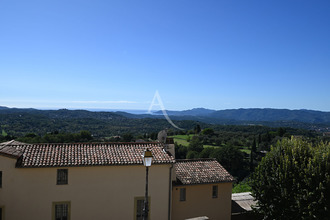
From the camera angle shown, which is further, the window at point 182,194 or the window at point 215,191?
the window at point 215,191

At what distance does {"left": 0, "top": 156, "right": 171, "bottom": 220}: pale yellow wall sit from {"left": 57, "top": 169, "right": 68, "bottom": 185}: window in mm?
180

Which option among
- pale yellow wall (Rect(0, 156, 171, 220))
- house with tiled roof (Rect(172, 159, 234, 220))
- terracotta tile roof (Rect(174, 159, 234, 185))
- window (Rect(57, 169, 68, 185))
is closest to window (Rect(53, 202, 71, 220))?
pale yellow wall (Rect(0, 156, 171, 220))

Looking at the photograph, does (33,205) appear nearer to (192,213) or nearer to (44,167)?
(44,167)

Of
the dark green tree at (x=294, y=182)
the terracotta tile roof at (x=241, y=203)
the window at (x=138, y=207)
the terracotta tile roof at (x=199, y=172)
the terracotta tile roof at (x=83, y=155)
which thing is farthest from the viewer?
the terracotta tile roof at (x=241, y=203)

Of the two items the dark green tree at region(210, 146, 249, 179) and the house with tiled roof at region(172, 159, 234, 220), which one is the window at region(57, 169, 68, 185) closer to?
the house with tiled roof at region(172, 159, 234, 220)

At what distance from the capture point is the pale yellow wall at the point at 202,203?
52.2ft

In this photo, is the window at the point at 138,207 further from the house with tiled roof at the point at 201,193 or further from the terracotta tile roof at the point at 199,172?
the terracotta tile roof at the point at 199,172

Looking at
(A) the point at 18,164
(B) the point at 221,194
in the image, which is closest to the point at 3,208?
(A) the point at 18,164

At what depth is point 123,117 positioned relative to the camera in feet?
460

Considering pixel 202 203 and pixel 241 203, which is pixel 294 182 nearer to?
pixel 202 203

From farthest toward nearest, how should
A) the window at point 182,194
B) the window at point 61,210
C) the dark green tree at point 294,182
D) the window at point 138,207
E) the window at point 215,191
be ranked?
the window at point 215,191, the window at point 182,194, the window at point 138,207, the window at point 61,210, the dark green tree at point 294,182

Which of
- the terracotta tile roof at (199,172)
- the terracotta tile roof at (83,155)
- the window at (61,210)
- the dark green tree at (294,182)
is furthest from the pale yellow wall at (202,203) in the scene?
the window at (61,210)

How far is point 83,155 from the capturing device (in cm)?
1433

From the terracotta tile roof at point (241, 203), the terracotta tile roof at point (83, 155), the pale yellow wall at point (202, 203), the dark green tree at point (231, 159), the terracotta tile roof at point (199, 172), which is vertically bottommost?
the dark green tree at point (231, 159)
